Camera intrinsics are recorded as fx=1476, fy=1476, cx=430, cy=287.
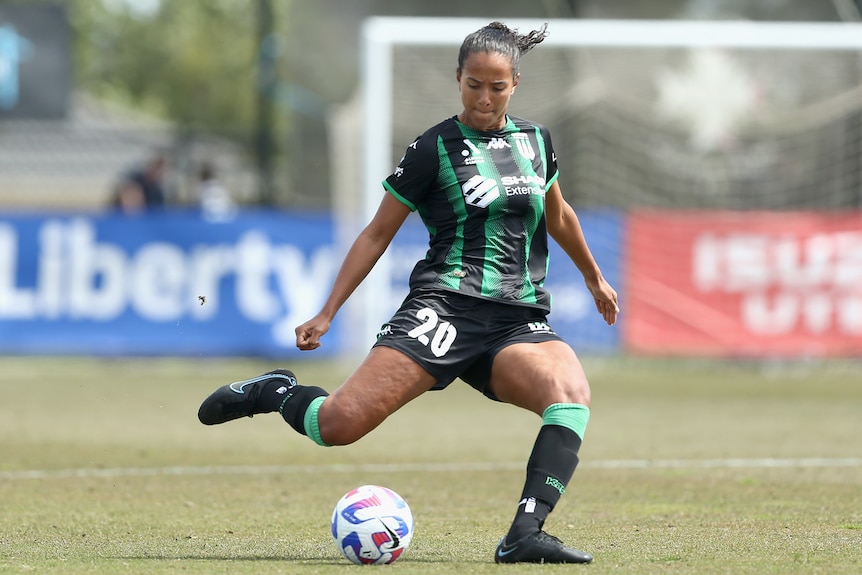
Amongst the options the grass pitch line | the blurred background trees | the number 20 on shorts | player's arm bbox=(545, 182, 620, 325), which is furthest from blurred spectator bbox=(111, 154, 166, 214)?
the number 20 on shorts

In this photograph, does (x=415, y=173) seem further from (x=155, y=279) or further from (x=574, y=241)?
(x=155, y=279)

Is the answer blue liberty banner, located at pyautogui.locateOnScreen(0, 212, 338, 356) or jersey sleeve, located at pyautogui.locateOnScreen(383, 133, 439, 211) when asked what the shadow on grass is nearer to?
jersey sleeve, located at pyautogui.locateOnScreen(383, 133, 439, 211)

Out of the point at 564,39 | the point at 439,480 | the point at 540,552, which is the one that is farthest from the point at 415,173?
the point at 564,39

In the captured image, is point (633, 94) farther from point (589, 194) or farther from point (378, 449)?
point (378, 449)

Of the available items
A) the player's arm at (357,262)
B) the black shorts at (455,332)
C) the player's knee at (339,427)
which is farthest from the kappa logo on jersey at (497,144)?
A: the player's knee at (339,427)

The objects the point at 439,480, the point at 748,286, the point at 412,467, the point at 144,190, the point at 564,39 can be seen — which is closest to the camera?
the point at 439,480

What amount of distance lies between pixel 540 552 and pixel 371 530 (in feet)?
2.31

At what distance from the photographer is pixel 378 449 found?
37.1 feet

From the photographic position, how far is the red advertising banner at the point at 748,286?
18453mm

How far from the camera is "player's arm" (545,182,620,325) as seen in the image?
6.74m

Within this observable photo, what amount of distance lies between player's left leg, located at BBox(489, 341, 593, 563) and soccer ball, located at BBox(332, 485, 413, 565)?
422mm

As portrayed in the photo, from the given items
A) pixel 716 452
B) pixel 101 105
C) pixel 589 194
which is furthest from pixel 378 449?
pixel 101 105

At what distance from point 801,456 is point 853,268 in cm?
840

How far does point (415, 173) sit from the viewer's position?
638cm
